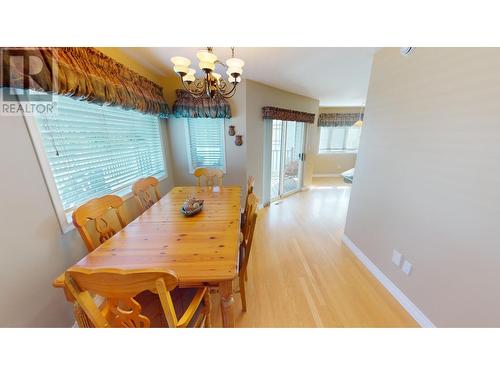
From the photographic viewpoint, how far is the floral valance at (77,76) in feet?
2.86

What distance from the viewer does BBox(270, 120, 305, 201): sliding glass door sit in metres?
3.50

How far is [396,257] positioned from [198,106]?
3.09 m

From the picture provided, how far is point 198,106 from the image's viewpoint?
252 centimetres

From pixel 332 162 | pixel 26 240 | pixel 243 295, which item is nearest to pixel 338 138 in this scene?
pixel 332 162

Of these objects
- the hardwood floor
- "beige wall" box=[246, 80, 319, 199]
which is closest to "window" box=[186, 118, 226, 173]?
"beige wall" box=[246, 80, 319, 199]

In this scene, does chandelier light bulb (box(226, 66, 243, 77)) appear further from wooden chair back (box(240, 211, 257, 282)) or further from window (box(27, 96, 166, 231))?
window (box(27, 96, 166, 231))

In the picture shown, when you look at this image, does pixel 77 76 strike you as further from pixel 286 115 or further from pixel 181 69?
pixel 286 115

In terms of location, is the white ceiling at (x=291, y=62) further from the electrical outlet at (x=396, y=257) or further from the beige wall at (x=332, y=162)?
the beige wall at (x=332, y=162)

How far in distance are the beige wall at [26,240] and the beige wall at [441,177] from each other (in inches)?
105

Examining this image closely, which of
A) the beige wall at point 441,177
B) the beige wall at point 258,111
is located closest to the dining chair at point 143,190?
the beige wall at point 258,111

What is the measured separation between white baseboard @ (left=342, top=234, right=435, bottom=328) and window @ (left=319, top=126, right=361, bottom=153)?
482 cm

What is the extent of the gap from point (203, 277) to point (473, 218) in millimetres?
1639
